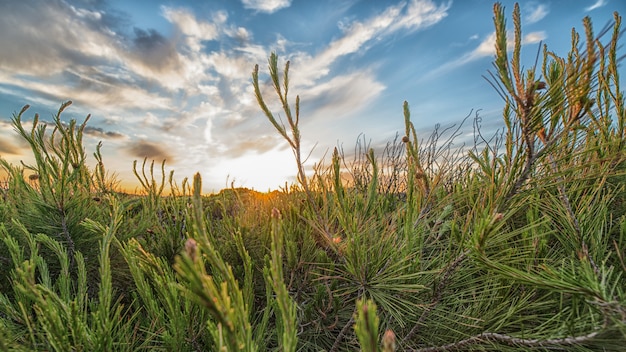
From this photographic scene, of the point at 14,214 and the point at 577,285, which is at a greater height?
the point at 14,214

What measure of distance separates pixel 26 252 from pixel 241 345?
217 centimetres

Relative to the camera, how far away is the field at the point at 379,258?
2.40 ft

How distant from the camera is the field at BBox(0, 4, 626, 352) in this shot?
732 millimetres

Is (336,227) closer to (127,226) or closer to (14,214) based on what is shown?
(127,226)

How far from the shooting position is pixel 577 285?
760mm

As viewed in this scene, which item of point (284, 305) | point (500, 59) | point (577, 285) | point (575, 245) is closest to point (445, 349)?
point (577, 285)

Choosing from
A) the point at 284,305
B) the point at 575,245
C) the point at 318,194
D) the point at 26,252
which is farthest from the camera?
the point at 26,252

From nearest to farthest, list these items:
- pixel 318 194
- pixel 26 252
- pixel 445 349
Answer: pixel 445 349 < pixel 318 194 < pixel 26 252

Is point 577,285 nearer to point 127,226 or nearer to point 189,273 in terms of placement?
point 189,273

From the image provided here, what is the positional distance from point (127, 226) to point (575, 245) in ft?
8.40

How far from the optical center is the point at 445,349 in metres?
1.21

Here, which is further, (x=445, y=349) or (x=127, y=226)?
(x=127, y=226)

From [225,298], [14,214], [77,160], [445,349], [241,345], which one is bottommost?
[445,349]

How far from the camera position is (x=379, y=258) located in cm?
123
